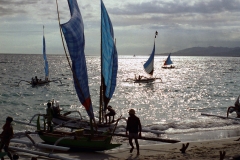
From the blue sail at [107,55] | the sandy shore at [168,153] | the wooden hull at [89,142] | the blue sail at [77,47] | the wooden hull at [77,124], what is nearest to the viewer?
the blue sail at [77,47]

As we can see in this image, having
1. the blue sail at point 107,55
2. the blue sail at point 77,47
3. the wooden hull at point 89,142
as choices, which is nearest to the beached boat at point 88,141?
the wooden hull at point 89,142

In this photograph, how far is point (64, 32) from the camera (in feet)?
41.9

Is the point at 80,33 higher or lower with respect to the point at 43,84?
higher

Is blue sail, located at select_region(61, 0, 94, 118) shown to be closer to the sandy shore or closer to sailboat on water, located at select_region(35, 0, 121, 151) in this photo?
sailboat on water, located at select_region(35, 0, 121, 151)

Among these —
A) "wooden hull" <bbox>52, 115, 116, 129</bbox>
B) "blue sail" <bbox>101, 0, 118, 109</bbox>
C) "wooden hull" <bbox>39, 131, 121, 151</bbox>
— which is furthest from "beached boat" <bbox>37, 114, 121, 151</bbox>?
"blue sail" <bbox>101, 0, 118, 109</bbox>

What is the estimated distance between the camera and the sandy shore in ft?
43.9

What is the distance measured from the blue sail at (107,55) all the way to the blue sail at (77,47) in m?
3.20

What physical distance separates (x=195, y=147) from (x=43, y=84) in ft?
135

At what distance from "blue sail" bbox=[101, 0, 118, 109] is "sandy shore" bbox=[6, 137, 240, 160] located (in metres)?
3.35

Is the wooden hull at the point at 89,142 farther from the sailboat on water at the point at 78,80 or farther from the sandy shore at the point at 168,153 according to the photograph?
the sandy shore at the point at 168,153

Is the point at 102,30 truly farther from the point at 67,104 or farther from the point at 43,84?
the point at 43,84

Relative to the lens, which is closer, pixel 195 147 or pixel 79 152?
pixel 79 152

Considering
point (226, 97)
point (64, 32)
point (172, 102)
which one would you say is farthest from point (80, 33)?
point (226, 97)

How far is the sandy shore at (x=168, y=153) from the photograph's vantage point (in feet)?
43.9
